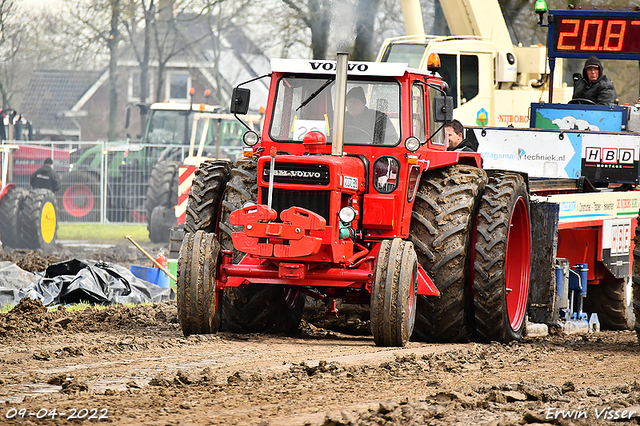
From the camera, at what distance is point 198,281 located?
749 cm

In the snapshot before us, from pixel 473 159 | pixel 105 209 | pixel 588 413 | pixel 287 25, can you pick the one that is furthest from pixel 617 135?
pixel 287 25

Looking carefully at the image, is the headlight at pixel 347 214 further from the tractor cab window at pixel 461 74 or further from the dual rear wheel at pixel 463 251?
the tractor cab window at pixel 461 74

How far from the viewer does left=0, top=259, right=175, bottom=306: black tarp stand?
10828mm

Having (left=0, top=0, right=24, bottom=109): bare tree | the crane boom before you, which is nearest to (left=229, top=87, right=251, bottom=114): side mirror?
the crane boom

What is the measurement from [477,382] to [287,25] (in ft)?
76.1

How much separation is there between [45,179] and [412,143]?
1554 cm

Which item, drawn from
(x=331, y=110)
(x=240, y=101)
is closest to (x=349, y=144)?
(x=331, y=110)

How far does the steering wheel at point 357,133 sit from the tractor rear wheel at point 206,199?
125cm

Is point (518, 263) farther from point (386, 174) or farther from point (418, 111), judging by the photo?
point (386, 174)

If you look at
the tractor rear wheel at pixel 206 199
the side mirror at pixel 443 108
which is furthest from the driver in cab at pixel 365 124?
the tractor rear wheel at pixel 206 199

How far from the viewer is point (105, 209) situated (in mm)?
23672

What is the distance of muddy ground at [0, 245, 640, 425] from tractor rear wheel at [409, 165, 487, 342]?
0.77 ft

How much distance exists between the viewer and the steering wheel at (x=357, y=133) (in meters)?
7.97

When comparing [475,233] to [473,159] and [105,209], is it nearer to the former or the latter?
[473,159]
